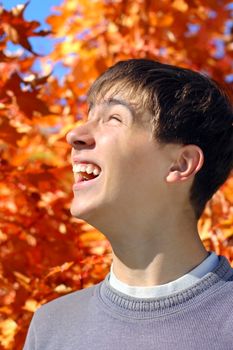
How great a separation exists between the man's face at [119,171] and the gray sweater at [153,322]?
0.70ft

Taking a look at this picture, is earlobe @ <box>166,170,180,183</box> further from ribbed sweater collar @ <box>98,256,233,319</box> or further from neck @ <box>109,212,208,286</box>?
ribbed sweater collar @ <box>98,256,233,319</box>

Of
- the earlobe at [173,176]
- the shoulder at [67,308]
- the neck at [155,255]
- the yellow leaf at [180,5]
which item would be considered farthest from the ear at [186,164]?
the yellow leaf at [180,5]

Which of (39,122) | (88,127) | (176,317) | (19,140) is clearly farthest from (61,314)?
(39,122)

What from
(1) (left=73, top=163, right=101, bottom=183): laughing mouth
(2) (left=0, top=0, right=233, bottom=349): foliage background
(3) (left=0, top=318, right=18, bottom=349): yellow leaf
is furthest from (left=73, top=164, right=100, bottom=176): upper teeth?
(3) (left=0, top=318, right=18, bottom=349): yellow leaf

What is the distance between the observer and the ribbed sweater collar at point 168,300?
1.60 meters

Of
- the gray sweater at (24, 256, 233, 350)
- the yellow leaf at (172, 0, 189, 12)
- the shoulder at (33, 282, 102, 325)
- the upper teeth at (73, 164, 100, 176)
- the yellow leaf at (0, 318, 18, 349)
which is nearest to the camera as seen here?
the gray sweater at (24, 256, 233, 350)

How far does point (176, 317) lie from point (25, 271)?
1174 mm

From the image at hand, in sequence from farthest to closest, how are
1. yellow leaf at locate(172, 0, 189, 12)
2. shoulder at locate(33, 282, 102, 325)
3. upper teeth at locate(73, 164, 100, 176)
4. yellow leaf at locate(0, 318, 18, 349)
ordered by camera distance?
yellow leaf at locate(172, 0, 189, 12)
yellow leaf at locate(0, 318, 18, 349)
shoulder at locate(33, 282, 102, 325)
upper teeth at locate(73, 164, 100, 176)

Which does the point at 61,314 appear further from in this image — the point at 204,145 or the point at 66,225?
the point at 66,225

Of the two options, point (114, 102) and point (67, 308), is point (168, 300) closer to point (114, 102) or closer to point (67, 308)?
point (67, 308)

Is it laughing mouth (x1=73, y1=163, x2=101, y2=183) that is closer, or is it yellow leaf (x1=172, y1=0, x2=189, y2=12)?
laughing mouth (x1=73, y1=163, x2=101, y2=183)

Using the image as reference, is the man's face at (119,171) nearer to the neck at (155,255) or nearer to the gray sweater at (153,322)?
the neck at (155,255)

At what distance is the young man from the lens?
158 cm

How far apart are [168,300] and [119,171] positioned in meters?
0.32
